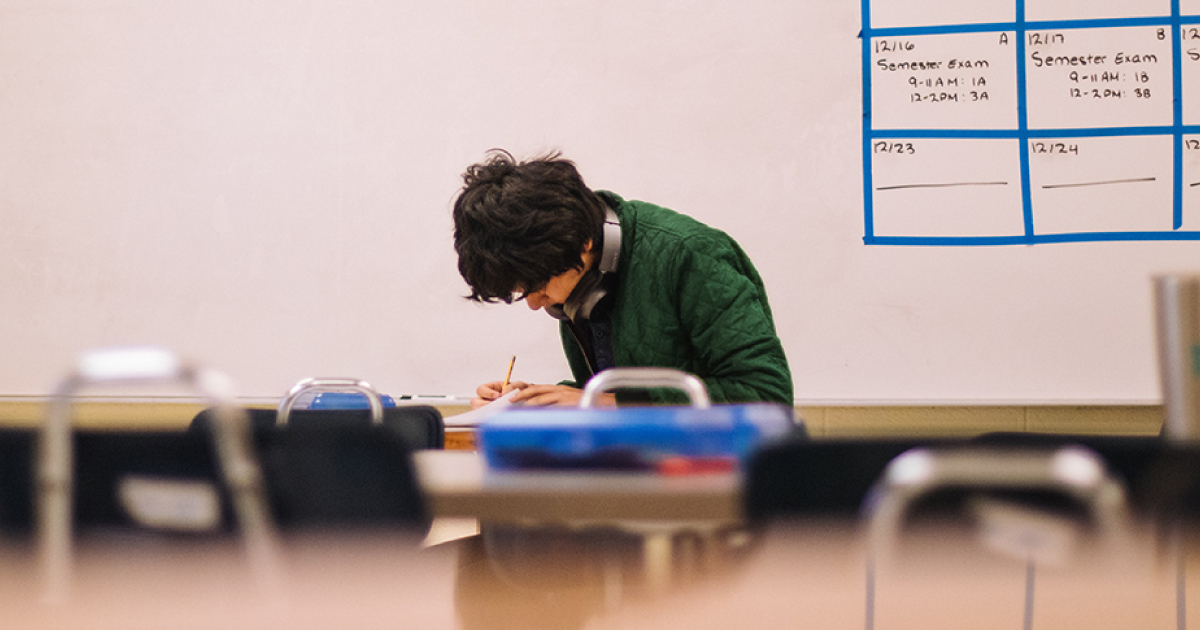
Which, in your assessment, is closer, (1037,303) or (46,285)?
(1037,303)

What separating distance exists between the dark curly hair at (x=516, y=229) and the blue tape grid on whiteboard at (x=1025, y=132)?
125 cm

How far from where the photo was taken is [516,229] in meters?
1.46

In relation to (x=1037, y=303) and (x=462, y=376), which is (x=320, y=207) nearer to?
(x=462, y=376)

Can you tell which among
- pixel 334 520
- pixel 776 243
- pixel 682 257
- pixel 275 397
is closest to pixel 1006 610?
pixel 334 520

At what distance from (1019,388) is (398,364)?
1760mm

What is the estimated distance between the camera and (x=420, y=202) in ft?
8.59

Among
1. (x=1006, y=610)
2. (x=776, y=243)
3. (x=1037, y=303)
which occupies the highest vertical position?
(x=776, y=243)

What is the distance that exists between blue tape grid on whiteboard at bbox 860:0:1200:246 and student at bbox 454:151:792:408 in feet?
3.13

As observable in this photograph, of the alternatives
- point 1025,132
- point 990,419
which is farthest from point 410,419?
point 1025,132

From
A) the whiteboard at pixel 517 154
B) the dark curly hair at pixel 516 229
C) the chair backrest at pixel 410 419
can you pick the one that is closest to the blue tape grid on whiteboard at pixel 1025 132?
the whiteboard at pixel 517 154

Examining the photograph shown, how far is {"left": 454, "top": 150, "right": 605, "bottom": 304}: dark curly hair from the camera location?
4.81ft

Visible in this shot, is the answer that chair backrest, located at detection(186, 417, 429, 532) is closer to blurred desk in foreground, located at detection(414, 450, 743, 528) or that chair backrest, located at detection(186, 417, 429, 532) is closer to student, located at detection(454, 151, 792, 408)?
blurred desk in foreground, located at detection(414, 450, 743, 528)

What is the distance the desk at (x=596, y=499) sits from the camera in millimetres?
695

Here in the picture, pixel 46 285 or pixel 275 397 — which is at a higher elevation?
pixel 46 285
